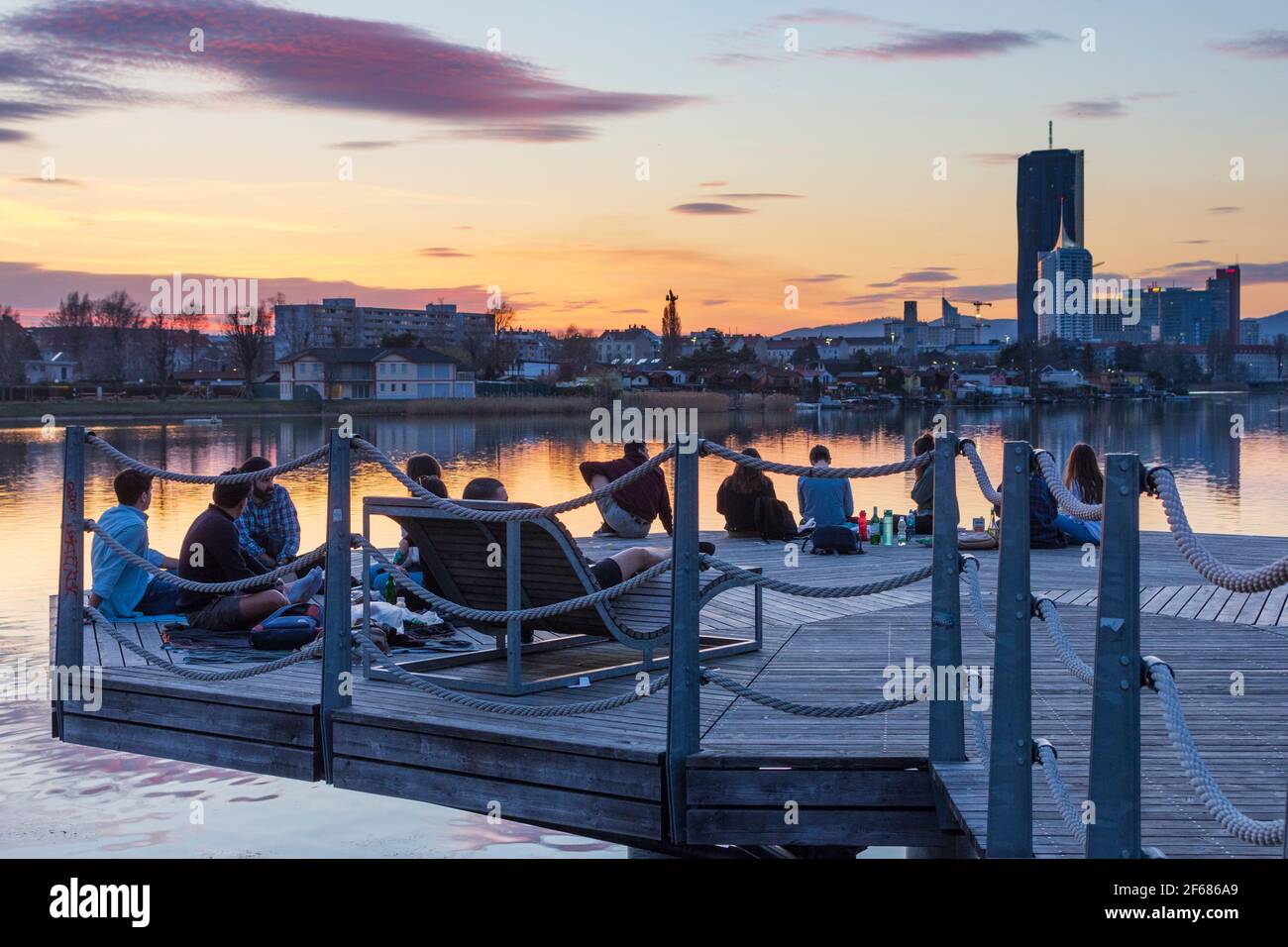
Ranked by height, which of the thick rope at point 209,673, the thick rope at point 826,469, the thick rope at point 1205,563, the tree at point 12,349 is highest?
the tree at point 12,349

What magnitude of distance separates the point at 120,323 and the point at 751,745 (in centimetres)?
18487

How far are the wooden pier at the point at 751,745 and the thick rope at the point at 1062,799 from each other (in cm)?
8

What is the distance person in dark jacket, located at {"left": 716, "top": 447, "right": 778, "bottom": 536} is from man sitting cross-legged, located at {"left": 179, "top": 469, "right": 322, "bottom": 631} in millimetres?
6860

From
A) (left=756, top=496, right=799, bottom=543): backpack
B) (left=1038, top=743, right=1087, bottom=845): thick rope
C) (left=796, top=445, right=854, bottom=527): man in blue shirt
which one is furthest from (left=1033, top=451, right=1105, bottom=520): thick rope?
(left=756, top=496, right=799, bottom=543): backpack

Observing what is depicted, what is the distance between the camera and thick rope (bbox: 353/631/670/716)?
659cm

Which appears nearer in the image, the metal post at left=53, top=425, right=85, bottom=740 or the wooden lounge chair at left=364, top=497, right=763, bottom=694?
the wooden lounge chair at left=364, top=497, right=763, bottom=694

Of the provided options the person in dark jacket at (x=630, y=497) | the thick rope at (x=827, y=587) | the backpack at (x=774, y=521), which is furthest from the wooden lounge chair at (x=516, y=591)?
the backpack at (x=774, y=521)

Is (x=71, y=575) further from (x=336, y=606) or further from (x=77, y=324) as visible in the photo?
(x=77, y=324)

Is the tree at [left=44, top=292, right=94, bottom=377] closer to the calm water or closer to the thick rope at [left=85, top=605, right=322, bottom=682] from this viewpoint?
the calm water

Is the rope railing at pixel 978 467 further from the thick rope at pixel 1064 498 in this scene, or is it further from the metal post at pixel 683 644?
the metal post at pixel 683 644

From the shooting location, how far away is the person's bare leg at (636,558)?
8820mm

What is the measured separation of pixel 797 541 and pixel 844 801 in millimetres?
9331

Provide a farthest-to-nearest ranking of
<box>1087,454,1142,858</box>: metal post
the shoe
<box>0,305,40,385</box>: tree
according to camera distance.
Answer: <box>0,305,40,385</box>: tree → the shoe → <box>1087,454,1142,858</box>: metal post
